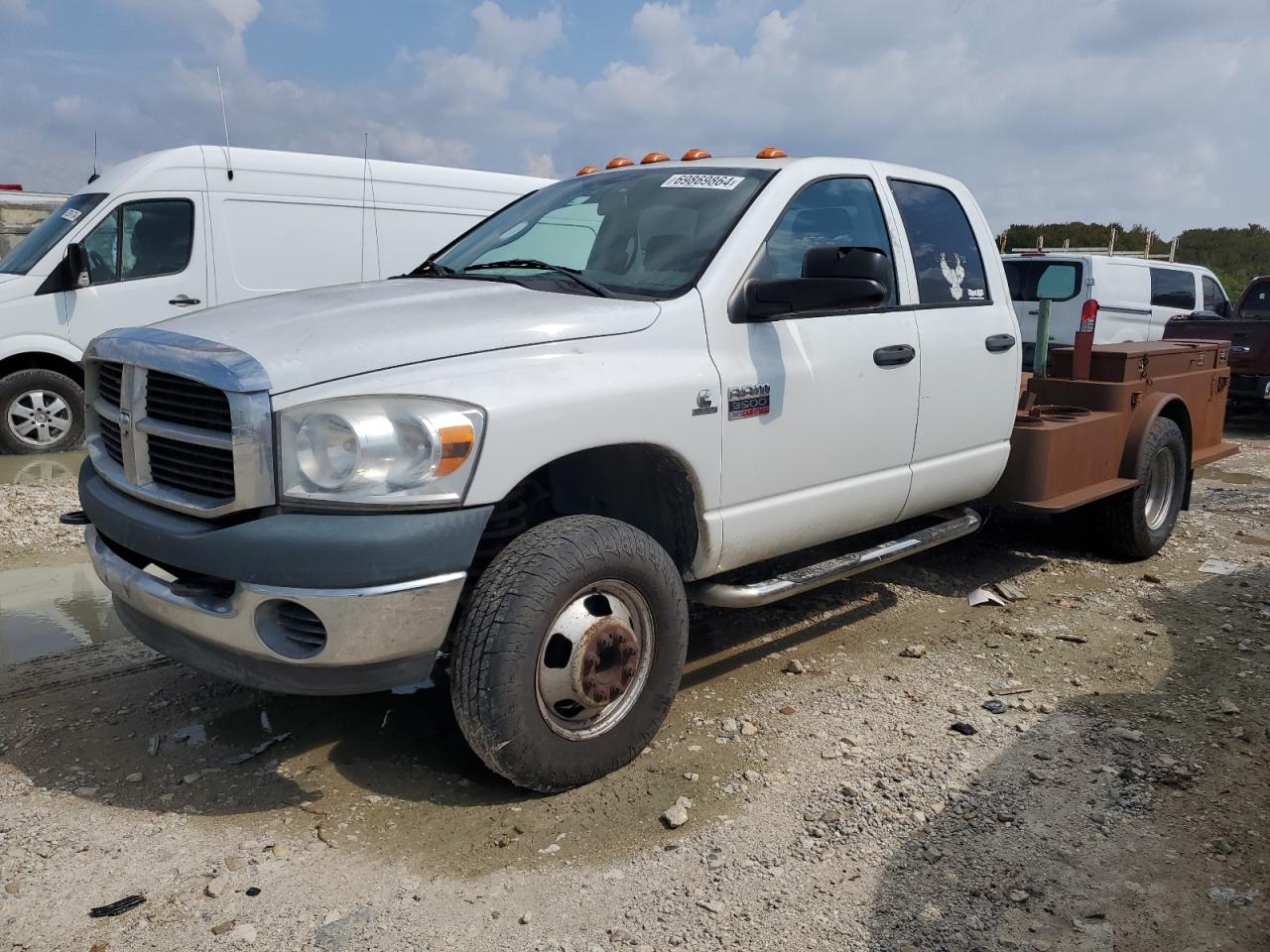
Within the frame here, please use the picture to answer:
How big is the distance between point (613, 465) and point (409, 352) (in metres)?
0.91

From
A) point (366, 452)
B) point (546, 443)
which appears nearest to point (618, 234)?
point (546, 443)

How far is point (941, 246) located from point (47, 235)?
24.5 feet

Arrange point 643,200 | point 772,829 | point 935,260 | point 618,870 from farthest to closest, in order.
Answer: point 935,260, point 643,200, point 772,829, point 618,870

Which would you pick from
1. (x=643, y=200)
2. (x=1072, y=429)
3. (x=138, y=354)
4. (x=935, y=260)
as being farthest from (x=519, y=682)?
(x=1072, y=429)

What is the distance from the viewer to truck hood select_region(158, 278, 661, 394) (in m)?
2.78

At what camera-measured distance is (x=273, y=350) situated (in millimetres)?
2797

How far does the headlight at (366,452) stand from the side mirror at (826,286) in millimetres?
1283

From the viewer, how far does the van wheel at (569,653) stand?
2.85 meters

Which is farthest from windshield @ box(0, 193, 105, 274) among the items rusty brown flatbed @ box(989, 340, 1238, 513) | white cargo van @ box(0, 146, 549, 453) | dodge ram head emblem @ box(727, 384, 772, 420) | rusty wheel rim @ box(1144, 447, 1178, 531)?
rusty wheel rim @ box(1144, 447, 1178, 531)

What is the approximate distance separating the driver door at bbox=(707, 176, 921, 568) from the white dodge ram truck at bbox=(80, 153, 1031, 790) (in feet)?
0.04

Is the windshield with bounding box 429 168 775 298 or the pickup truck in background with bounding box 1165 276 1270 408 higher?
the windshield with bounding box 429 168 775 298

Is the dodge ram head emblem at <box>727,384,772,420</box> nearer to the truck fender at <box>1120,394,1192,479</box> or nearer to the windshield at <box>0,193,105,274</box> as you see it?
the truck fender at <box>1120,394,1192,479</box>

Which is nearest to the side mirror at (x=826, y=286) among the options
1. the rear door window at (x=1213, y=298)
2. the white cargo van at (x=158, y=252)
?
the white cargo van at (x=158, y=252)

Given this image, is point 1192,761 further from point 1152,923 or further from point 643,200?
point 643,200
